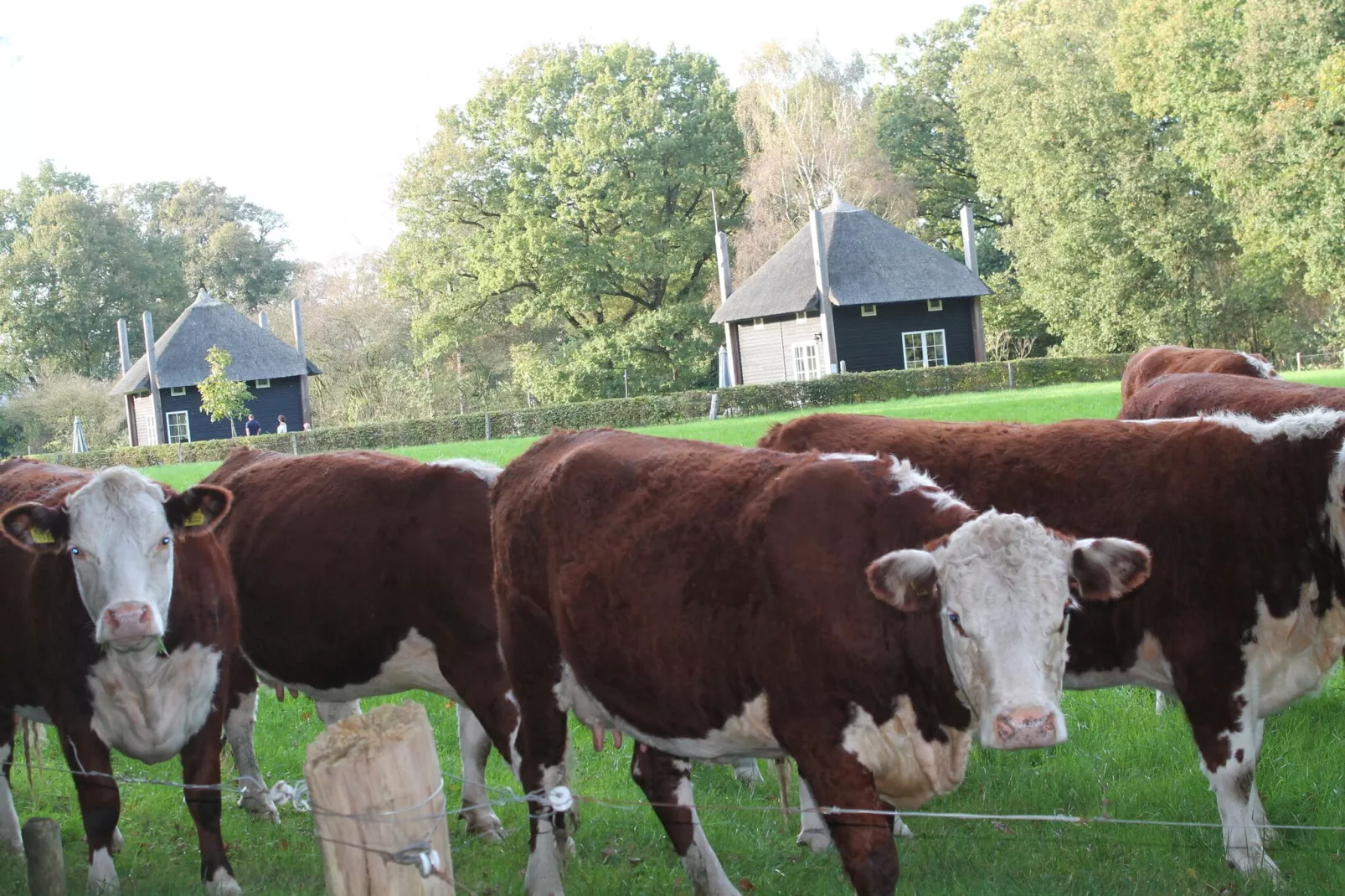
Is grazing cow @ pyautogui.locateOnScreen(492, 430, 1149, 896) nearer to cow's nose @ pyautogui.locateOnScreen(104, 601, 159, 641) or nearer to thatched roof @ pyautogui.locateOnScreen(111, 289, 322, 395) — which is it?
cow's nose @ pyautogui.locateOnScreen(104, 601, 159, 641)

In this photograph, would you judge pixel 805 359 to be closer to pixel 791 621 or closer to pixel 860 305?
pixel 860 305

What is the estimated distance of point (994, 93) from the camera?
5797cm

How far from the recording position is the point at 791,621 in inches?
184

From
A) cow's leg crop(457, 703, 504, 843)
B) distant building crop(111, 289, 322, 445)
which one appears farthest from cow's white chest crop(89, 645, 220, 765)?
distant building crop(111, 289, 322, 445)

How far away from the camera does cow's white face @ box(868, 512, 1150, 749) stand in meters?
4.07

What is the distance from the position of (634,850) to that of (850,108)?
188 feet

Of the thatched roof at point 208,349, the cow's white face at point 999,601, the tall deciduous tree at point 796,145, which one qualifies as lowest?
the cow's white face at point 999,601

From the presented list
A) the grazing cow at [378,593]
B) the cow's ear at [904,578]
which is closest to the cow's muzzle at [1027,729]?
the cow's ear at [904,578]

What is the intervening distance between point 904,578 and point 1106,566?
0.77 m

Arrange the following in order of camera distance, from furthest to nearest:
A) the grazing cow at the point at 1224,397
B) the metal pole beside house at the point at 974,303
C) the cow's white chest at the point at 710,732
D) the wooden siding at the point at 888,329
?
the metal pole beside house at the point at 974,303 < the wooden siding at the point at 888,329 < the grazing cow at the point at 1224,397 < the cow's white chest at the point at 710,732

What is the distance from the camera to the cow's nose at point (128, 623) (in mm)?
5504

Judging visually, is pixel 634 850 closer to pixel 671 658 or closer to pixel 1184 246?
pixel 671 658

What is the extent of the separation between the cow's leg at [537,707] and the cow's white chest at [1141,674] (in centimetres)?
245

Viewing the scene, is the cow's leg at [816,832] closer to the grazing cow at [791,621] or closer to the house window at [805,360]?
the grazing cow at [791,621]
